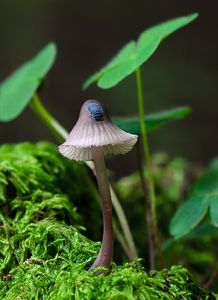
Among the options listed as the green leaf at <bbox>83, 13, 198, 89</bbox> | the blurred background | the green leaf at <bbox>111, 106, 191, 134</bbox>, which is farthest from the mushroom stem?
the blurred background

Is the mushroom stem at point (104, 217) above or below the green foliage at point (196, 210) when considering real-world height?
above

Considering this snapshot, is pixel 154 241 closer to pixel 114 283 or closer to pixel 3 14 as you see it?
pixel 114 283

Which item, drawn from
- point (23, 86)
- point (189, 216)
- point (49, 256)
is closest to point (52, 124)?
point (23, 86)

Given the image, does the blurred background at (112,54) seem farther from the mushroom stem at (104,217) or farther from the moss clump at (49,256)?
the mushroom stem at (104,217)

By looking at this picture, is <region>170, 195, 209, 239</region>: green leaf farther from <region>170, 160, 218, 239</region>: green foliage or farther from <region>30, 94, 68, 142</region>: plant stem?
<region>30, 94, 68, 142</region>: plant stem

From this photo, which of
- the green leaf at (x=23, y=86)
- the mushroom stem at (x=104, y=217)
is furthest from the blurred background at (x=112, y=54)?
the mushroom stem at (x=104, y=217)
